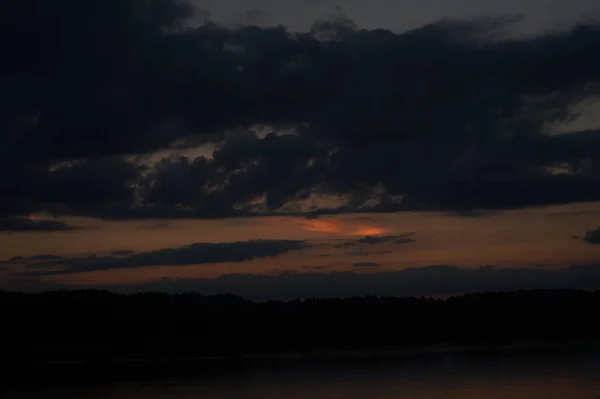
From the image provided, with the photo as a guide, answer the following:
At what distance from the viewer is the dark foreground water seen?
4678cm

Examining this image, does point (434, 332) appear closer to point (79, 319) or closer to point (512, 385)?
point (79, 319)

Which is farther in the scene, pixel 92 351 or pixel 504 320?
pixel 504 320

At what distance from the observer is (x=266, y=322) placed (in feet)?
365

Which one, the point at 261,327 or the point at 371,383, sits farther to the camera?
the point at 261,327

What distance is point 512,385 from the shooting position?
164ft

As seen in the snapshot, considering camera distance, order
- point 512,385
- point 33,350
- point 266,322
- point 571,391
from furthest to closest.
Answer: point 266,322 → point 33,350 → point 512,385 → point 571,391

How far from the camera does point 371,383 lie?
2088 inches

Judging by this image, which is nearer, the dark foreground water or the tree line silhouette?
the dark foreground water

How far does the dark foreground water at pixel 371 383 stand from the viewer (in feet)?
153

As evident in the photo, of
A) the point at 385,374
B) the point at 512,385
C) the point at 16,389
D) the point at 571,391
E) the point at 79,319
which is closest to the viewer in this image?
the point at 571,391

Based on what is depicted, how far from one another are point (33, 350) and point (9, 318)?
6959 millimetres

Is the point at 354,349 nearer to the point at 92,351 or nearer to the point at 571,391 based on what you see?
the point at 92,351

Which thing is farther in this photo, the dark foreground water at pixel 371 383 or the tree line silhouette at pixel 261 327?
the tree line silhouette at pixel 261 327

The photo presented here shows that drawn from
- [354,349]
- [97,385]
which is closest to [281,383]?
[97,385]
